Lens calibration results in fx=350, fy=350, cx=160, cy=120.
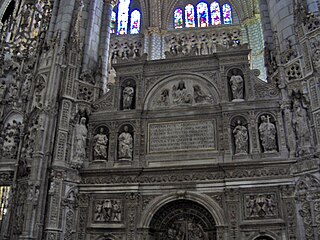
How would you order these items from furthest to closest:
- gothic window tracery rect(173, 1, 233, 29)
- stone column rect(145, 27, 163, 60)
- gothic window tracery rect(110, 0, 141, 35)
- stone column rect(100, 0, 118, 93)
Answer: gothic window tracery rect(110, 0, 141, 35)
gothic window tracery rect(173, 1, 233, 29)
stone column rect(145, 27, 163, 60)
stone column rect(100, 0, 118, 93)

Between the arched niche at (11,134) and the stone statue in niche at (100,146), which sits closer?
the stone statue in niche at (100,146)

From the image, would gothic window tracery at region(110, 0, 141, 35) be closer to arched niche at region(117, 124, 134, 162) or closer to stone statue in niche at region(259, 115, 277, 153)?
arched niche at region(117, 124, 134, 162)

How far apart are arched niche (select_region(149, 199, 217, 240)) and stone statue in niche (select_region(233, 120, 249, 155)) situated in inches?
91.5

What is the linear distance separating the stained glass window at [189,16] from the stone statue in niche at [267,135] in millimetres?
18245

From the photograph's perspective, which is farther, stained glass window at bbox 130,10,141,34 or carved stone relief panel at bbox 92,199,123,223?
stained glass window at bbox 130,10,141,34

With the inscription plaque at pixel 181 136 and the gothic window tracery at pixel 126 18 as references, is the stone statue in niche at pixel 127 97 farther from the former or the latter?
the gothic window tracery at pixel 126 18

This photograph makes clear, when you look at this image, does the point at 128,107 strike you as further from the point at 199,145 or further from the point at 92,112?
the point at 199,145

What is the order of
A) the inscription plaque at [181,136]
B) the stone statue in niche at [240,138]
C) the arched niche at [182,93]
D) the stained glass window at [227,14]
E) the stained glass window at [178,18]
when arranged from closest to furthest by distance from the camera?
the stone statue in niche at [240,138]
the inscription plaque at [181,136]
the arched niche at [182,93]
the stained glass window at [227,14]
the stained glass window at [178,18]

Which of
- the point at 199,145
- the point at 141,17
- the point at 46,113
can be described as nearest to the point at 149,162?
the point at 199,145

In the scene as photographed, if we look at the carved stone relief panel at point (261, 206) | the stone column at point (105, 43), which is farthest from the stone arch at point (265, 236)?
the stone column at point (105, 43)

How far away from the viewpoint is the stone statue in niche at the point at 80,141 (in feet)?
41.7

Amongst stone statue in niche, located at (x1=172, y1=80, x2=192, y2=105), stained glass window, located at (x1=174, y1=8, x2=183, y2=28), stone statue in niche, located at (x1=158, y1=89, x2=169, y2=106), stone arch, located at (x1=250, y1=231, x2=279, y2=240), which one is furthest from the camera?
stained glass window, located at (x1=174, y1=8, x2=183, y2=28)

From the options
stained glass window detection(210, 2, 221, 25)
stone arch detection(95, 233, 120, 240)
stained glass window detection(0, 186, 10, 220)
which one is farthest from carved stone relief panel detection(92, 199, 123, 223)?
stained glass window detection(210, 2, 221, 25)

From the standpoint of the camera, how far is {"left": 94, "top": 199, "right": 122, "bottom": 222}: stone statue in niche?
12.0 metres
